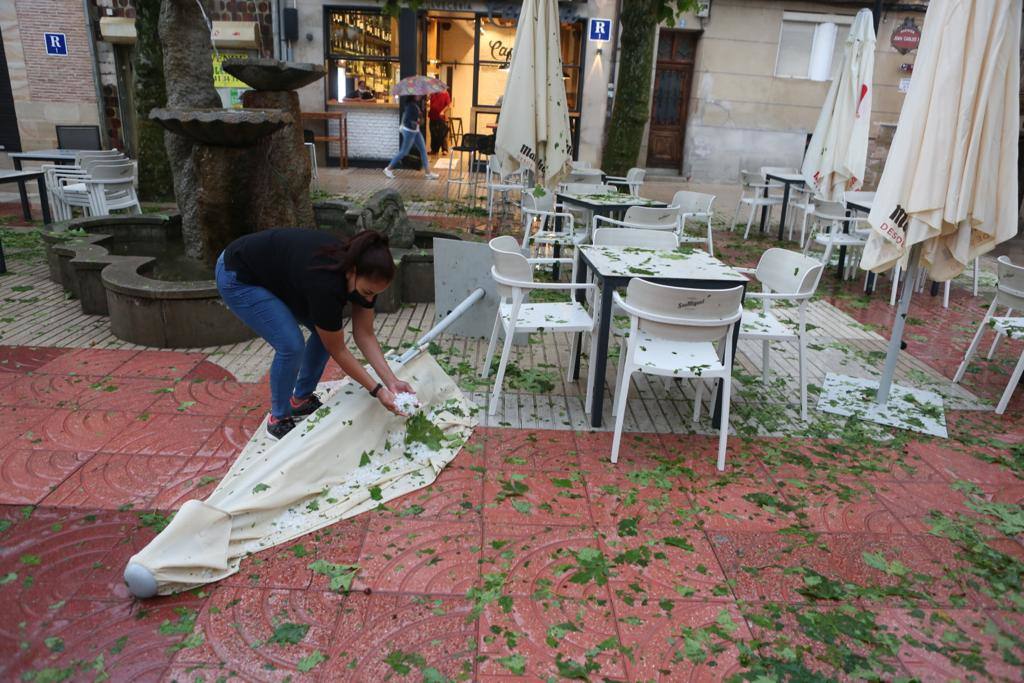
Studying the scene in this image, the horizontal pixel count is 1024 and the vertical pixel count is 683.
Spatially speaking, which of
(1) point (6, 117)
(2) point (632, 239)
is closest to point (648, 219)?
(2) point (632, 239)

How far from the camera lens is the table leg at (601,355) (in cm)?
408

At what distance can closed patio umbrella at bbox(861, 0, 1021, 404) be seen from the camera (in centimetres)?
372

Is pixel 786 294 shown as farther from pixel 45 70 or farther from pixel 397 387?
pixel 45 70

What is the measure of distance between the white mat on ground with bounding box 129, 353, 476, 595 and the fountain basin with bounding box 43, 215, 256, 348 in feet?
5.64

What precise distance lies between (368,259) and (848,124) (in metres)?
7.06

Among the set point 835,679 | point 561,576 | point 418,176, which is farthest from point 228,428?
point 418,176

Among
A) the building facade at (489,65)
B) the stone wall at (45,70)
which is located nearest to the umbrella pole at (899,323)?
the building facade at (489,65)

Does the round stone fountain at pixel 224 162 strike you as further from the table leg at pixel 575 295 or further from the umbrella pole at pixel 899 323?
the umbrella pole at pixel 899 323

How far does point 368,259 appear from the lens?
2.96 meters

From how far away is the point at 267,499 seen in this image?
120 inches

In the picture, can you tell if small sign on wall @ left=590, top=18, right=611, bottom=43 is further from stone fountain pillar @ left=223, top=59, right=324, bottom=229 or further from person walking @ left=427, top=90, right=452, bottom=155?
stone fountain pillar @ left=223, top=59, right=324, bottom=229

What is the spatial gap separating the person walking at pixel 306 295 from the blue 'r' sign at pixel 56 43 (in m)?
14.8

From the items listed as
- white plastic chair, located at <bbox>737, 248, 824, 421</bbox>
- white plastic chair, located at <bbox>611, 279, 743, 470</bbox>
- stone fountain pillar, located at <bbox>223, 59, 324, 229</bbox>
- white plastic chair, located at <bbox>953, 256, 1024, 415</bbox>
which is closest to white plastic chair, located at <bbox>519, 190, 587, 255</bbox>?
stone fountain pillar, located at <bbox>223, 59, 324, 229</bbox>

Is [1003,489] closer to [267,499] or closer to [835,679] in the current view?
[835,679]
